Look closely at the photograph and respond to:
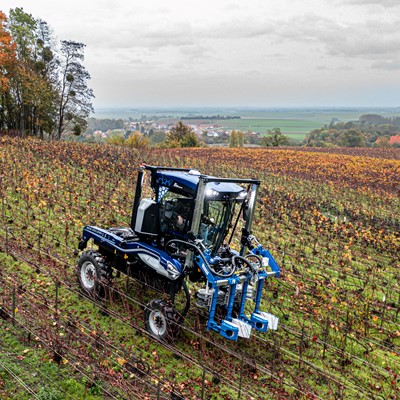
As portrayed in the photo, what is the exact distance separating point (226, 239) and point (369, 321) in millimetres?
3522

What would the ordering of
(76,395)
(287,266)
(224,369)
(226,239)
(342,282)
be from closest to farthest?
(76,395) < (224,369) < (226,239) < (342,282) < (287,266)

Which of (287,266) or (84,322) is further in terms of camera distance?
(287,266)

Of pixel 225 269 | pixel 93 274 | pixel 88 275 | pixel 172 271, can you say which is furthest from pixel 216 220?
pixel 88 275

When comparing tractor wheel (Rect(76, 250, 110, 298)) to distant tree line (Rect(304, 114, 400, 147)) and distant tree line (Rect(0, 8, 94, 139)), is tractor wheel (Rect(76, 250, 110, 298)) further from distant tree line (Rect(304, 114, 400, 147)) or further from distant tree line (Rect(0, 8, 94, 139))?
distant tree line (Rect(304, 114, 400, 147))

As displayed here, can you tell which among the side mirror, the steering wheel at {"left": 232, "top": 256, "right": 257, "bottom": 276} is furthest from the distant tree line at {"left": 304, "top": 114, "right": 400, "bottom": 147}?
the steering wheel at {"left": 232, "top": 256, "right": 257, "bottom": 276}

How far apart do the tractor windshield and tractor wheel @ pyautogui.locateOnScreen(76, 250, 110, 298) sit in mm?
2212

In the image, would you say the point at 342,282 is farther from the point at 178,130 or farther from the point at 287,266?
the point at 178,130

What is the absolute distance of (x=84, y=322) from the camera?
7.48 metres

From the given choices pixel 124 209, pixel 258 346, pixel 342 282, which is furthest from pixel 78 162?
pixel 258 346

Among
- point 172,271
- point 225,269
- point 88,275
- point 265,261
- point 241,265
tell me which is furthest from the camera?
point 88,275

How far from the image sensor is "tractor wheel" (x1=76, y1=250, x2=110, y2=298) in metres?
8.20

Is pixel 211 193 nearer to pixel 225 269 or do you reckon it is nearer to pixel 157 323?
pixel 225 269

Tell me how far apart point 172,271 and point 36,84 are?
34.1 m

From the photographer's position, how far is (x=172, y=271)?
7.07 meters
